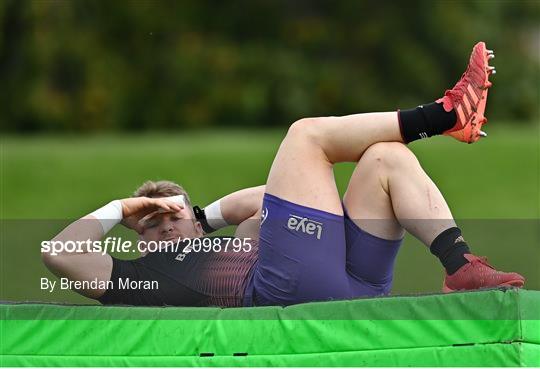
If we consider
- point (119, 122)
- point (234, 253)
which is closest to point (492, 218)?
point (119, 122)

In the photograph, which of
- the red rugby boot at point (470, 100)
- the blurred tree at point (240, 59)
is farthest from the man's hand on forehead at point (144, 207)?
the blurred tree at point (240, 59)

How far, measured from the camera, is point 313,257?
3.32 metres

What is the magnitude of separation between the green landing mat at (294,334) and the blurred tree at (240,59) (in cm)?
1213

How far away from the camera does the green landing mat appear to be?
3.17 meters

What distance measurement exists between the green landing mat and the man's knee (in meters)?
0.40

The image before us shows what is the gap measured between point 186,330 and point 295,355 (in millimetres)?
334

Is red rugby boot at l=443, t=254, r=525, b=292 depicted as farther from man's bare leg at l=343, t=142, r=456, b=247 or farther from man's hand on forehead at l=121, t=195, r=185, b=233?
man's hand on forehead at l=121, t=195, r=185, b=233

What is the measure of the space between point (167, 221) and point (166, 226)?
0.02m

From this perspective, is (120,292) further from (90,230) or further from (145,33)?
(145,33)

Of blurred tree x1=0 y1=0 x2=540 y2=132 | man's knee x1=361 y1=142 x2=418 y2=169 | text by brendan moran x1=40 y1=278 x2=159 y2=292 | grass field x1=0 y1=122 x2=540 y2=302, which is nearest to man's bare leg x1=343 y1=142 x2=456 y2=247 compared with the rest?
man's knee x1=361 y1=142 x2=418 y2=169

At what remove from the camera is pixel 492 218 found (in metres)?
11.6

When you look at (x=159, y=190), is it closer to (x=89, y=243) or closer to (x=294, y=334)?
(x=89, y=243)

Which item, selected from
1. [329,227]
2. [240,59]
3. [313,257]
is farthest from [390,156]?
[240,59]

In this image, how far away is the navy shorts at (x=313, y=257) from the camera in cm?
332
